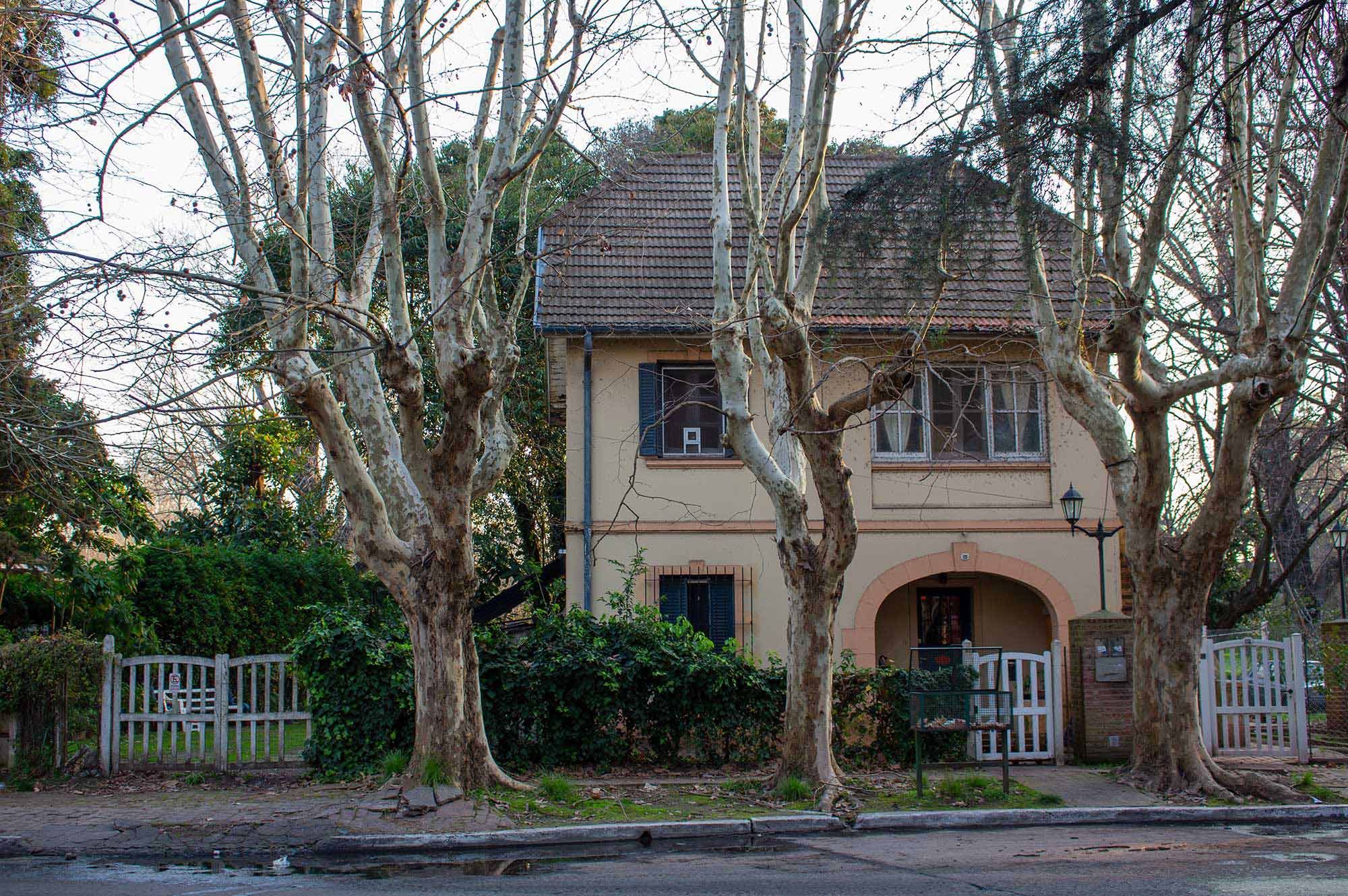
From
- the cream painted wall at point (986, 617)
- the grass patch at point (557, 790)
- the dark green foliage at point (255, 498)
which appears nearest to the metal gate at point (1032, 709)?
the cream painted wall at point (986, 617)

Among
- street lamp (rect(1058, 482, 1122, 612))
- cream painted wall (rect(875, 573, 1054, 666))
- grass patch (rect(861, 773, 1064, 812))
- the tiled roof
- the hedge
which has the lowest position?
grass patch (rect(861, 773, 1064, 812))

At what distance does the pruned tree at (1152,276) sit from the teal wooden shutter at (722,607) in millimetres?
6080

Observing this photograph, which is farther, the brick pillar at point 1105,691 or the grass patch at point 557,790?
the brick pillar at point 1105,691

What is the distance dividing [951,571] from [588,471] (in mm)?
5487

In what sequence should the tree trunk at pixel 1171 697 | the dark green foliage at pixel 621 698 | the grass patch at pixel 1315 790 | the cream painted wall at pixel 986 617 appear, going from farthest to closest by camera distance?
the cream painted wall at pixel 986 617 < the dark green foliage at pixel 621 698 < the tree trunk at pixel 1171 697 < the grass patch at pixel 1315 790

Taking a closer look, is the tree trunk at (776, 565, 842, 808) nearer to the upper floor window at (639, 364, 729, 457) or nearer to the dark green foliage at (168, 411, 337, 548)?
the upper floor window at (639, 364, 729, 457)

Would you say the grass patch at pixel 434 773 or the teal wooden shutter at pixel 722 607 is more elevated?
the teal wooden shutter at pixel 722 607

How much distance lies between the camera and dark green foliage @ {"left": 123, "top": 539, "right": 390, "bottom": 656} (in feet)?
54.2

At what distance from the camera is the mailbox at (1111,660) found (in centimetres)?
1377

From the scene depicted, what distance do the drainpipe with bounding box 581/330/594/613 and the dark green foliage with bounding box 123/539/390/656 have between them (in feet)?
10.2

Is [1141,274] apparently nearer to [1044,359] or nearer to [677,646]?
[1044,359]

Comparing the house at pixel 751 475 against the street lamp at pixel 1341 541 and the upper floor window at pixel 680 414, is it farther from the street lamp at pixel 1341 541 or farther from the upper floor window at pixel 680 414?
the street lamp at pixel 1341 541

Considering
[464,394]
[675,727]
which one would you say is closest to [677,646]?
[675,727]

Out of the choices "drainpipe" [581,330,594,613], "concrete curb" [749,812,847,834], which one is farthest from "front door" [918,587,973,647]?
"concrete curb" [749,812,847,834]
